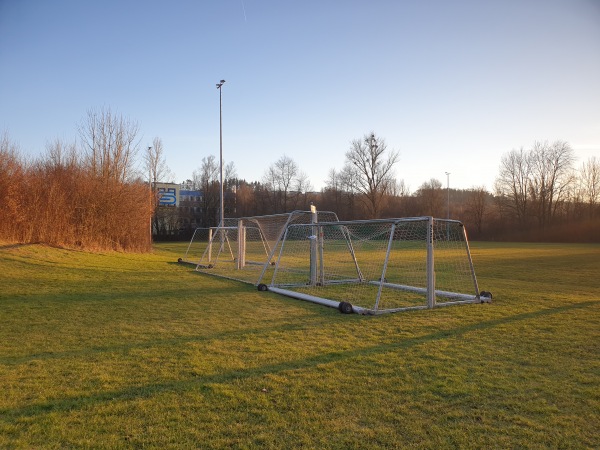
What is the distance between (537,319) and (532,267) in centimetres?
1228

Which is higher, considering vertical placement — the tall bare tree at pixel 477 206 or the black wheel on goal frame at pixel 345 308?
the tall bare tree at pixel 477 206

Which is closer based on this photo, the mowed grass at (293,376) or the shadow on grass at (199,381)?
the mowed grass at (293,376)

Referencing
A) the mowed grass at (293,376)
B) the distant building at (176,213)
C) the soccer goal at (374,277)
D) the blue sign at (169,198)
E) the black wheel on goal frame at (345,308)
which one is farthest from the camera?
the blue sign at (169,198)

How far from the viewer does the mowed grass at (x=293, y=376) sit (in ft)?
11.4

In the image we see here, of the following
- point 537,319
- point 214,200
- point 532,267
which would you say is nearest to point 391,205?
point 214,200

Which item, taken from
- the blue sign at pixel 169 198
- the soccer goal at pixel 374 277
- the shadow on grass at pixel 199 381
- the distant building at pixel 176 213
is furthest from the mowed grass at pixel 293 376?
the blue sign at pixel 169 198

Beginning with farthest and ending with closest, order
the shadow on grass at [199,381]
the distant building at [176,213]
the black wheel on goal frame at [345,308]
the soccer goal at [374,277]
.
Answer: the distant building at [176,213], the soccer goal at [374,277], the black wheel on goal frame at [345,308], the shadow on grass at [199,381]

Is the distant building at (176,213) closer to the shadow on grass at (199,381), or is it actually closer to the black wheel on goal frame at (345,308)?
the black wheel on goal frame at (345,308)

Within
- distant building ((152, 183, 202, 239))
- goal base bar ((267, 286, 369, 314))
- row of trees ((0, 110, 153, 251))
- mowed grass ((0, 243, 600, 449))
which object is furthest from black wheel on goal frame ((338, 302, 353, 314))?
distant building ((152, 183, 202, 239))

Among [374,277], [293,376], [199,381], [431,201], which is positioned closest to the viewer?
[199,381]

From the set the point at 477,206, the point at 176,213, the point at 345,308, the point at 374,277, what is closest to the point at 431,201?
the point at 477,206

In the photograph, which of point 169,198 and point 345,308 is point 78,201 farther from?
point 169,198

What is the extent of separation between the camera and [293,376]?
4.80 m

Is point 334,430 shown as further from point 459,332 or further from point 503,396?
point 459,332
